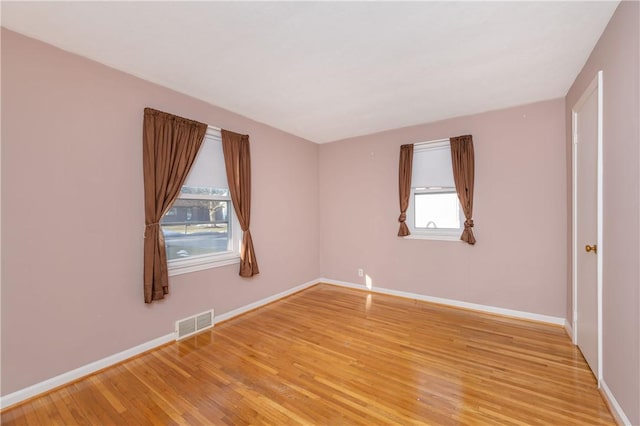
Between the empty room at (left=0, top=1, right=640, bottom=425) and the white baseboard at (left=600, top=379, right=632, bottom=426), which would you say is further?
the empty room at (left=0, top=1, right=640, bottom=425)

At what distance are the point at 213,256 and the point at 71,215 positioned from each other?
1500 millimetres

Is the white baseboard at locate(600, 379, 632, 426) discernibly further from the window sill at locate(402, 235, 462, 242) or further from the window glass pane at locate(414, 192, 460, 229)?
the window glass pane at locate(414, 192, 460, 229)

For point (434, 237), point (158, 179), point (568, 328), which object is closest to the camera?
point (158, 179)

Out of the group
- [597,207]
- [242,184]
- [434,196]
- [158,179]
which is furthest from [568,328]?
[158,179]

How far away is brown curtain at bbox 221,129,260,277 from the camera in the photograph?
3496 millimetres

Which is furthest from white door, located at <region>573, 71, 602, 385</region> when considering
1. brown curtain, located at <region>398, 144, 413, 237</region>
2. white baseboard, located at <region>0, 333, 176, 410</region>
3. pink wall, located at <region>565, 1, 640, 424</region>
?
white baseboard, located at <region>0, 333, 176, 410</region>

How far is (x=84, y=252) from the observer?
2.32 m

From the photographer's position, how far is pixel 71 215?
7.41 ft

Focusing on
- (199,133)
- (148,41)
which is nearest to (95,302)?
(199,133)

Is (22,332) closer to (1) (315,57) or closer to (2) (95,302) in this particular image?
(2) (95,302)

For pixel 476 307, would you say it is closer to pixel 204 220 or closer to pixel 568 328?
pixel 568 328

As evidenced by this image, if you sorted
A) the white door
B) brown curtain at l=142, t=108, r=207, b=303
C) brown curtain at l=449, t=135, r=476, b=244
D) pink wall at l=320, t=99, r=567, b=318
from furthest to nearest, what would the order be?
brown curtain at l=449, t=135, r=476, b=244 → pink wall at l=320, t=99, r=567, b=318 → brown curtain at l=142, t=108, r=207, b=303 → the white door

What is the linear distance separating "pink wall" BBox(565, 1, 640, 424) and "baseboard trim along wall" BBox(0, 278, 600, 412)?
0.31m

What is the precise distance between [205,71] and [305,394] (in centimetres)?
304
